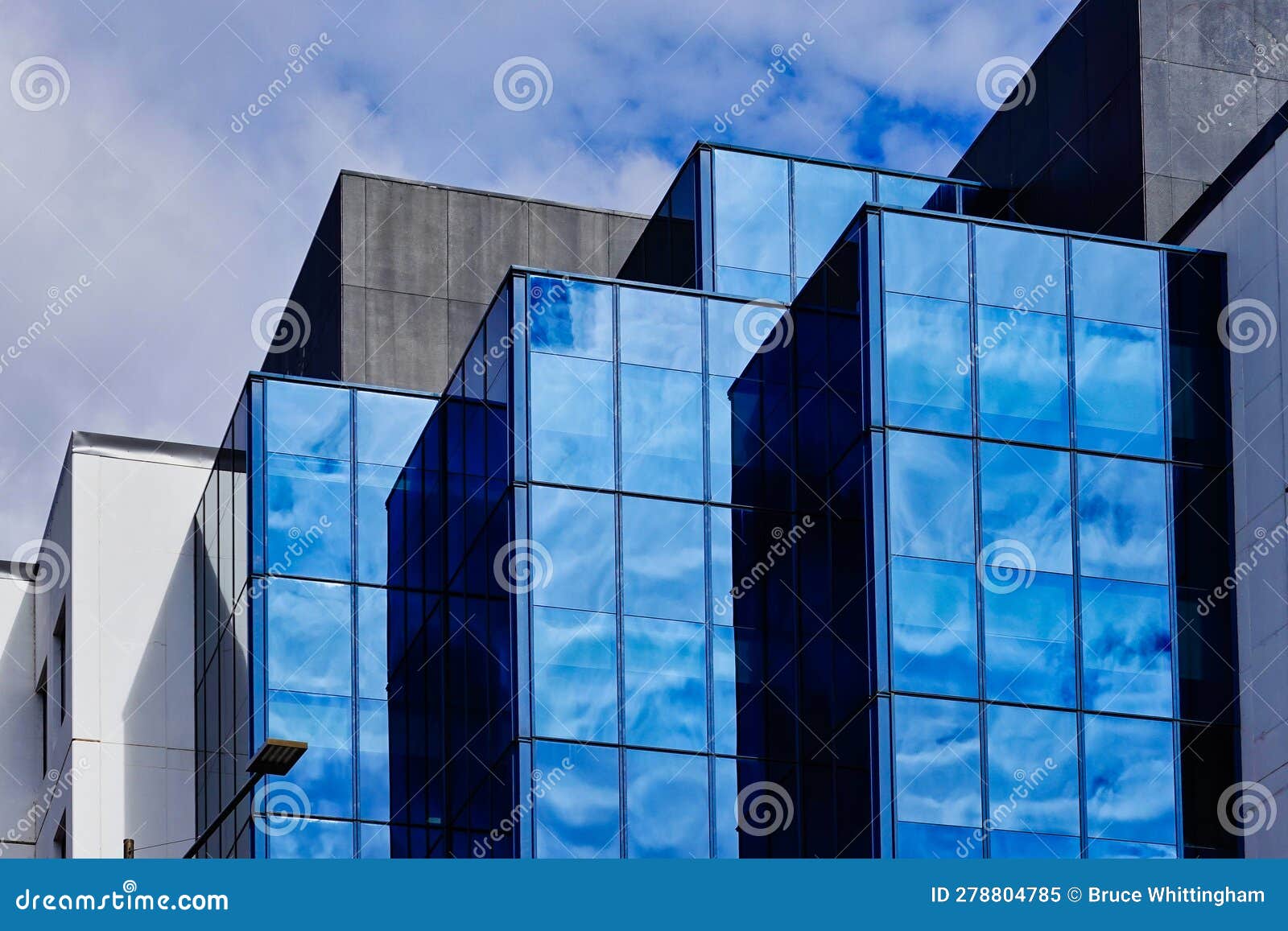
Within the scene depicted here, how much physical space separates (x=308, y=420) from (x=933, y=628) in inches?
558

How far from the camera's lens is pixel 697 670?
111ft

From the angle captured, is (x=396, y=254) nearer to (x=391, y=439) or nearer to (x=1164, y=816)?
(x=391, y=439)

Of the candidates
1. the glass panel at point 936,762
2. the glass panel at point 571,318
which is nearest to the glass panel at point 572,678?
the glass panel at point 571,318

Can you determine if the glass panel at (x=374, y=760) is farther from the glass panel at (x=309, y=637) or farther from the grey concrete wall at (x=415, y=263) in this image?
the grey concrete wall at (x=415, y=263)

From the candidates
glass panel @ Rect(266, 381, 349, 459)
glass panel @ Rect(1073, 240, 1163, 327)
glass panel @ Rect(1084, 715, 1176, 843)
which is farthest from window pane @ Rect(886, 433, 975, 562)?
glass panel @ Rect(266, 381, 349, 459)

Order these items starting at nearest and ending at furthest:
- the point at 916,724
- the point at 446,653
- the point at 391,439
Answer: the point at 916,724, the point at 446,653, the point at 391,439

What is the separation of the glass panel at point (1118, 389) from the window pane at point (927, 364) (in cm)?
196

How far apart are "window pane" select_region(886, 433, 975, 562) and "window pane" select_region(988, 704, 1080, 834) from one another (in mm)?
2401

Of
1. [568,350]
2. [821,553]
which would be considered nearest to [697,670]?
[821,553]

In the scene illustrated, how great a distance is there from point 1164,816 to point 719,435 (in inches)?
345

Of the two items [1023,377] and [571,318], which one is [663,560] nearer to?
[571,318]

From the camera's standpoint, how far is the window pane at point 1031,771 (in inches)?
1223

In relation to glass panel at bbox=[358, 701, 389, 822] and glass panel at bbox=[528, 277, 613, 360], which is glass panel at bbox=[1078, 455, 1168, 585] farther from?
glass panel at bbox=[358, 701, 389, 822]

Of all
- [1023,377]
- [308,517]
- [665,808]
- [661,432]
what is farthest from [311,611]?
[1023,377]
